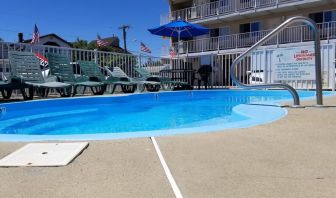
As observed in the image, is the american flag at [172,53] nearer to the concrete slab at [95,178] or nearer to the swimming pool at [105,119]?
the swimming pool at [105,119]

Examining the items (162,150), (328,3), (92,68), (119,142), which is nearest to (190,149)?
(162,150)

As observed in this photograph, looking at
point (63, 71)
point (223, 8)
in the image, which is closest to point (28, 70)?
point (63, 71)

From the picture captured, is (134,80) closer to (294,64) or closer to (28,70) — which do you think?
(28,70)

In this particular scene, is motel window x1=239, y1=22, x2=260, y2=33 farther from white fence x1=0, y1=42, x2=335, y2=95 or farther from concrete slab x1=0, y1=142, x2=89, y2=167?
concrete slab x1=0, y1=142, x2=89, y2=167

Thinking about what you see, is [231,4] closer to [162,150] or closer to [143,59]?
[143,59]

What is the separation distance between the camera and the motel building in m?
12.0

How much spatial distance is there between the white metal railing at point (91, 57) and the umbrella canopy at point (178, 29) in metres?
1.39

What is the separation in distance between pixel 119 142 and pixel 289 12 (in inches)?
802

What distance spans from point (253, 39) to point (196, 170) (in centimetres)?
2003

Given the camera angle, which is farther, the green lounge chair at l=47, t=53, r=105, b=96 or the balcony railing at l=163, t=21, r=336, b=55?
the balcony railing at l=163, t=21, r=336, b=55

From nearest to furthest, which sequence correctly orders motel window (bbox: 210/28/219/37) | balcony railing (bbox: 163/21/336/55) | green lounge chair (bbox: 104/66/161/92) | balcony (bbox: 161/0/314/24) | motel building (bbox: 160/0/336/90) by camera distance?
green lounge chair (bbox: 104/66/161/92) → motel building (bbox: 160/0/336/90) → balcony railing (bbox: 163/21/336/55) → balcony (bbox: 161/0/314/24) → motel window (bbox: 210/28/219/37)

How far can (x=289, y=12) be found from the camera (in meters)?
20.6

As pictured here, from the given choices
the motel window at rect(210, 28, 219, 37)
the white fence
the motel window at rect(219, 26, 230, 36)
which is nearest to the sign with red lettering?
the white fence

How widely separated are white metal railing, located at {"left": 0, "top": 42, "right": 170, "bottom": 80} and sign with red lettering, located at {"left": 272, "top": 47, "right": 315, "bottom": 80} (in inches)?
198
